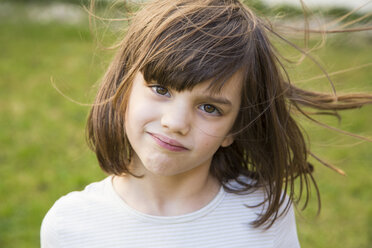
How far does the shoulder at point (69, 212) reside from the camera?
1663mm

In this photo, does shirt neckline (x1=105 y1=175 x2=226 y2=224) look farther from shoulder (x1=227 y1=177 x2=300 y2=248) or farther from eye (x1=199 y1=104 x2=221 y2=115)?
eye (x1=199 y1=104 x2=221 y2=115)

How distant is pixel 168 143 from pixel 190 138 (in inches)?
3.0

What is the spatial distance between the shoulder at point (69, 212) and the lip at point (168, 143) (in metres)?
0.37

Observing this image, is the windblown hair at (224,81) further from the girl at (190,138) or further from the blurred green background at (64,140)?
the blurred green background at (64,140)

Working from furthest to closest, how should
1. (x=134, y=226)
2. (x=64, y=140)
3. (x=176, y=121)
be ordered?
(x=64, y=140)
(x=134, y=226)
(x=176, y=121)

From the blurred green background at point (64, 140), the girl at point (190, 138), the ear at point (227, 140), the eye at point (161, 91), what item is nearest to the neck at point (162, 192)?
the girl at point (190, 138)

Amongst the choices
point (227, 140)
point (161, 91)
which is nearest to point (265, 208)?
point (227, 140)

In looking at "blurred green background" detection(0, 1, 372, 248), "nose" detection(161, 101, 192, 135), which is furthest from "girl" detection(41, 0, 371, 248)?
"blurred green background" detection(0, 1, 372, 248)

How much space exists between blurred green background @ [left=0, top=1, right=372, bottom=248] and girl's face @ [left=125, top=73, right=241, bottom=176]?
506 millimetres

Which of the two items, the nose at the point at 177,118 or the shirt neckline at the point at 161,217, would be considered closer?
the nose at the point at 177,118

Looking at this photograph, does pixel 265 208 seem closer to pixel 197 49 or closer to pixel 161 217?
pixel 161 217

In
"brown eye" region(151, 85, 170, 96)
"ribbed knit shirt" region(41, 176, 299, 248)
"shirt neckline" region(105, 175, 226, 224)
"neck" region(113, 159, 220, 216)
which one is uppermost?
"brown eye" region(151, 85, 170, 96)

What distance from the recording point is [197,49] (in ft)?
4.87

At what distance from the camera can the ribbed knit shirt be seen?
65.3 inches
